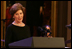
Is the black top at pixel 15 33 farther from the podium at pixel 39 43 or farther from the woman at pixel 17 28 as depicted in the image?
the podium at pixel 39 43

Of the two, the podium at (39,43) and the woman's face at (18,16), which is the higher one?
the woman's face at (18,16)

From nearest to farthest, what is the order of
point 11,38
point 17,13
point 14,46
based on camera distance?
point 14,46 → point 11,38 → point 17,13

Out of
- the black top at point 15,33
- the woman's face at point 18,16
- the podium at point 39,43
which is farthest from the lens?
the woman's face at point 18,16

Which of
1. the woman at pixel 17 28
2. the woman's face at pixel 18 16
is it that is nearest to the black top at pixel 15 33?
the woman at pixel 17 28

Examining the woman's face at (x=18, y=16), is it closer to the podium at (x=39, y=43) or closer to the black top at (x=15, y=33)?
the black top at (x=15, y=33)

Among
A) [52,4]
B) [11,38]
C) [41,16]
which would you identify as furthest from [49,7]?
[11,38]

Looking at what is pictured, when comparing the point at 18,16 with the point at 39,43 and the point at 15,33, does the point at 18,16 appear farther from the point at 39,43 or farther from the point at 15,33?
the point at 39,43

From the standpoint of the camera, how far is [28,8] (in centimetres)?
382

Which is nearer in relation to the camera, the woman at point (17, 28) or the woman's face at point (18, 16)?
the woman at point (17, 28)

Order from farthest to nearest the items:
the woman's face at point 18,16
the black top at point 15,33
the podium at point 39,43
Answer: the woman's face at point 18,16
the black top at point 15,33
the podium at point 39,43

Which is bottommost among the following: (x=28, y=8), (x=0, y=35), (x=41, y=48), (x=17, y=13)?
(x=0, y=35)

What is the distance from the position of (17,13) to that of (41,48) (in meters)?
1.04

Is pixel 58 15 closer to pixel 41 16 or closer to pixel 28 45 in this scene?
pixel 41 16

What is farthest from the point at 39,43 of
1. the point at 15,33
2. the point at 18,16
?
the point at 18,16
